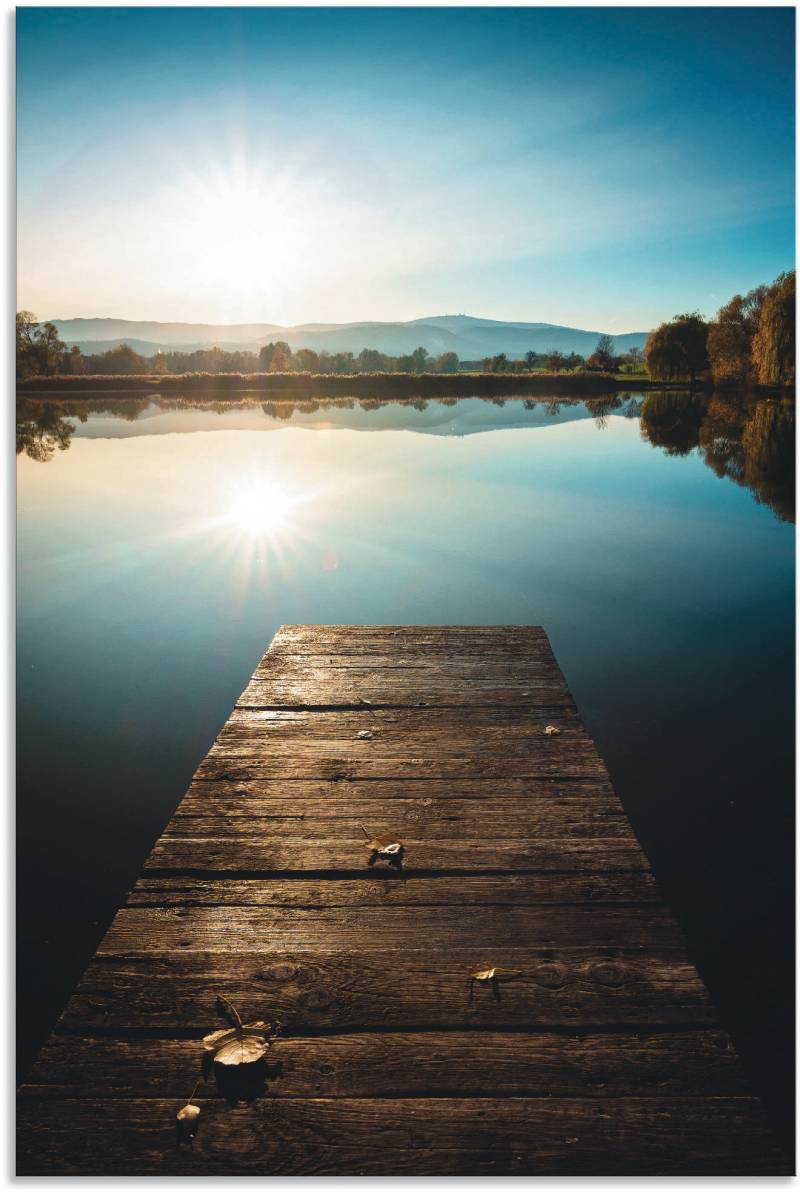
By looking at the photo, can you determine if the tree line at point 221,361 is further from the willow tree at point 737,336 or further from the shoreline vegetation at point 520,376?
the willow tree at point 737,336

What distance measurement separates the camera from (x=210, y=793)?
12.8 feet

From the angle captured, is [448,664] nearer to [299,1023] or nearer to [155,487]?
[299,1023]

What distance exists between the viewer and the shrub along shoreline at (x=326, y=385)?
219 ft

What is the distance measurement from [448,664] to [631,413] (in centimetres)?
4505

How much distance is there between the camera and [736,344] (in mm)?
61219

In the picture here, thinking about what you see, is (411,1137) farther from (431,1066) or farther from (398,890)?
(398,890)

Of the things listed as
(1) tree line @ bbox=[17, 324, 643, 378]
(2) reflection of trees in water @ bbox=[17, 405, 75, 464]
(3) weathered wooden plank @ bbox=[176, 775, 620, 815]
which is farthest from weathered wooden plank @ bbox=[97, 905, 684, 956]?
(1) tree line @ bbox=[17, 324, 643, 378]

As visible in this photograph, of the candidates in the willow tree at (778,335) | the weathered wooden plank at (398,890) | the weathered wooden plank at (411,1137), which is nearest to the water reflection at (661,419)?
the willow tree at (778,335)

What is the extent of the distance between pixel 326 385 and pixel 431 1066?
73017 mm

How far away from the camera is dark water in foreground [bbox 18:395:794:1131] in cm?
446

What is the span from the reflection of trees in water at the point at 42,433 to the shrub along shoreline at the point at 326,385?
2443cm

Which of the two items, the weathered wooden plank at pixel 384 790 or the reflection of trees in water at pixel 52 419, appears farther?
the reflection of trees in water at pixel 52 419

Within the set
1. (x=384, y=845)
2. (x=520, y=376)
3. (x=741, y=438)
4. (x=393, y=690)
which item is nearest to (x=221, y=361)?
(x=520, y=376)

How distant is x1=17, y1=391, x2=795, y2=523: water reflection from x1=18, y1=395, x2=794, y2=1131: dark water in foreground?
A: 631mm
